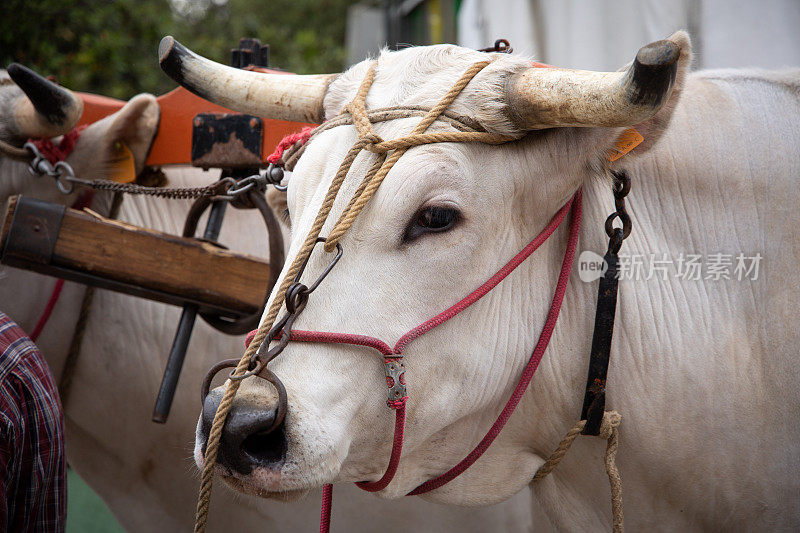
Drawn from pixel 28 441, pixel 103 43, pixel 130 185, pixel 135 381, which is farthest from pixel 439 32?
pixel 28 441

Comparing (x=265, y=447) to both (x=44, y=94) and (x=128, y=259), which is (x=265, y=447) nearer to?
(x=128, y=259)

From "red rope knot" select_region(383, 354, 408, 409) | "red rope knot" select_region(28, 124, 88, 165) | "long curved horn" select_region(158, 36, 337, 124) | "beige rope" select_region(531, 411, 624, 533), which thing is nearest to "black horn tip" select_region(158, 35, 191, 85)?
"long curved horn" select_region(158, 36, 337, 124)

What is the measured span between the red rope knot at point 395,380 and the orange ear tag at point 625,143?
77cm

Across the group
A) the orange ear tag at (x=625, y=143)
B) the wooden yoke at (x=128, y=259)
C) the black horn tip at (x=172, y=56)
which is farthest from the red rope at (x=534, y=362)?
the black horn tip at (x=172, y=56)

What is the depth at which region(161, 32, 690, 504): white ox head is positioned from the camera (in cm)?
140

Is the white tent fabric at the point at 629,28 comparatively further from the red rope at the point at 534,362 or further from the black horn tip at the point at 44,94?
the black horn tip at the point at 44,94

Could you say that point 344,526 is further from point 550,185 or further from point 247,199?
point 550,185

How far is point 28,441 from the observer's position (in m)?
1.79

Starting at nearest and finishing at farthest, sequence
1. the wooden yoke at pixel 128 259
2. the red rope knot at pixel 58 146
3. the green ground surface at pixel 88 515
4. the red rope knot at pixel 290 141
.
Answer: the red rope knot at pixel 290 141, the wooden yoke at pixel 128 259, the red rope knot at pixel 58 146, the green ground surface at pixel 88 515

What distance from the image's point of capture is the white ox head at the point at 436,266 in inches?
55.0

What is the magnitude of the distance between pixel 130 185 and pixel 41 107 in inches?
15.1

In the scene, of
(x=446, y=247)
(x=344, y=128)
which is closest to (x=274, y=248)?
(x=344, y=128)

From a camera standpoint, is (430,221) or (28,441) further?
(28,441)

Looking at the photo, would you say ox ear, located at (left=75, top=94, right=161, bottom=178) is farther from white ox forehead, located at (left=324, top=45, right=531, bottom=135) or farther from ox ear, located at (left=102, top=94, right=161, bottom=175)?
white ox forehead, located at (left=324, top=45, right=531, bottom=135)
